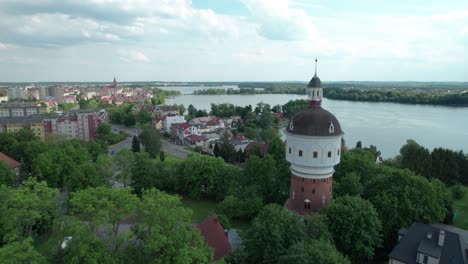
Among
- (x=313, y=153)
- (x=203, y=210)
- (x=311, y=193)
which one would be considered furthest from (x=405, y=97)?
(x=313, y=153)

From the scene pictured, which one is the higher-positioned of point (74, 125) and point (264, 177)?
point (264, 177)

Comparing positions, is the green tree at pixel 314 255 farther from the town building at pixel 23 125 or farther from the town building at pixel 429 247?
the town building at pixel 23 125

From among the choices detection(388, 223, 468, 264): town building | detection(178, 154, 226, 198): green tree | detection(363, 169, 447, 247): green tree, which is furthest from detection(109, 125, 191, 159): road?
detection(388, 223, 468, 264): town building

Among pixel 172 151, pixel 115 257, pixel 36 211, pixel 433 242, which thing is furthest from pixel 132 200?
pixel 172 151

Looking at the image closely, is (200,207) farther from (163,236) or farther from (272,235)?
(163,236)

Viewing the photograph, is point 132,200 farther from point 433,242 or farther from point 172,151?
point 172,151

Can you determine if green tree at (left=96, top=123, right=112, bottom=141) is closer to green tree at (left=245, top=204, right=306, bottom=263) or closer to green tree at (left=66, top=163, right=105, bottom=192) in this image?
green tree at (left=66, top=163, right=105, bottom=192)
